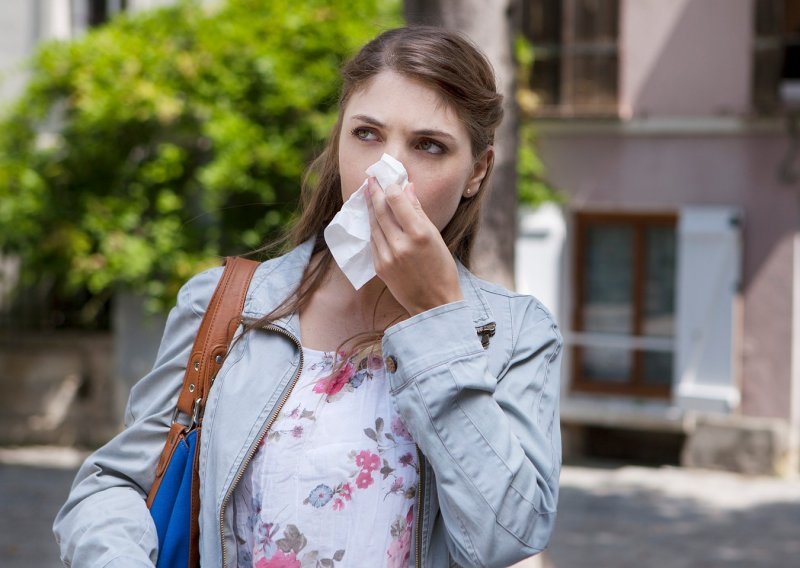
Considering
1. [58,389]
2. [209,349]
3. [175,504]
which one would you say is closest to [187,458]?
[175,504]

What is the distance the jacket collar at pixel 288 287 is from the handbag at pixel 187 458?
0.05 metres

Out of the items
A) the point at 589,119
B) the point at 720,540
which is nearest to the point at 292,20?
the point at 589,119

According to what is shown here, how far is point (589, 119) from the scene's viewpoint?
10695mm

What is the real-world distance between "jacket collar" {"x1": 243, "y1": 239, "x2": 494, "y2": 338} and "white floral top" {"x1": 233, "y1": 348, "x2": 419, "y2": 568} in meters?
0.15

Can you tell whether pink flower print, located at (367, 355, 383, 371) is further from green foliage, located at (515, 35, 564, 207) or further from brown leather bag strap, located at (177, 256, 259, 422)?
green foliage, located at (515, 35, 564, 207)

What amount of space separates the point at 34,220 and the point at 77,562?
30.8 ft

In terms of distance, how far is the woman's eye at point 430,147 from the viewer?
182 centimetres

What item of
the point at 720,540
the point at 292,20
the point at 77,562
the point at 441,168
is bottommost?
the point at 720,540

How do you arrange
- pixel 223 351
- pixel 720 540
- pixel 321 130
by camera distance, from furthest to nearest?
pixel 321 130 < pixel 720 540 < pixel 223 351

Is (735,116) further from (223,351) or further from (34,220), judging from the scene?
(223,351)

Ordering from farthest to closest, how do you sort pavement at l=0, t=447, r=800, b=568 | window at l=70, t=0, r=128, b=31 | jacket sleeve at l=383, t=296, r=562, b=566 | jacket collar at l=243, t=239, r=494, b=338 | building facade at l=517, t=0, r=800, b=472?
1. window at l=70, t=0, r=128, b=31
2. building facade at l=517, t=0, r=800, b=472
3. pavement at l=0, t=447, r=800, b=568
4. jacket collar at l=243, t=239, r=494, b=338
5. jacket sleeve at l=383, t=296, r=562, b=566

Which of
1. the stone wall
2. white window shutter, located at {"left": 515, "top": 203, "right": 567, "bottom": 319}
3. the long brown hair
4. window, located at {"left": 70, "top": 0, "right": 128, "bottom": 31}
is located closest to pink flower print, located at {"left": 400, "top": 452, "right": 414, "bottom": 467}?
the long brown hair

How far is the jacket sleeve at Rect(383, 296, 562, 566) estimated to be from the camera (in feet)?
5.45

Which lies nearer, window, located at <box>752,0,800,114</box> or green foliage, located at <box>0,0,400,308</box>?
green foliage, located at <box>0,0,400,308</box>
